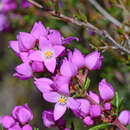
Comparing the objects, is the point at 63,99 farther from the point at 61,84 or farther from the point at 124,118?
the point at 124,118

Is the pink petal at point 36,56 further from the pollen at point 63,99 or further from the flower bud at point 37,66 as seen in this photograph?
the pollen at point 63,99

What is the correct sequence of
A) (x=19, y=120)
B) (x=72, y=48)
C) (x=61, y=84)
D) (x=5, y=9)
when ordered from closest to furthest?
1. (x=61, y=84)
2. (x=19, y=120)
3. (x=72, y=48)
4. (x=5, y=9)

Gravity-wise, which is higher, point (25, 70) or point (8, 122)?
point (25, 70)

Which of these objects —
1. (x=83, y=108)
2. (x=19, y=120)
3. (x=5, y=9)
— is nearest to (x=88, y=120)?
(x=83, y=108)

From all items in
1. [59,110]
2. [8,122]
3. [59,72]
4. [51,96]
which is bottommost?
[8,122]

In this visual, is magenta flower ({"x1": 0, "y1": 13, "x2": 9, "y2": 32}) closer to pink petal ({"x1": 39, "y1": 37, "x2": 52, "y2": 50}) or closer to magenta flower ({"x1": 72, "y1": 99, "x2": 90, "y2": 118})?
pink petal ({"x1": 39, "y1": 37, "x2": 52, "y2": 50})

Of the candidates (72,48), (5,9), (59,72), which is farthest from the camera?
(5,9)
